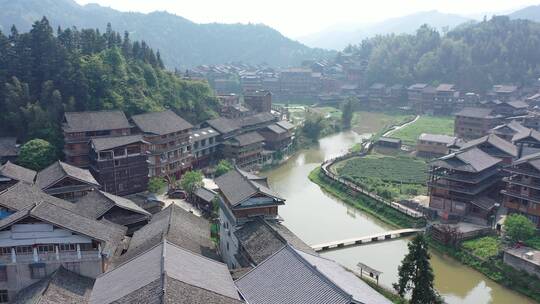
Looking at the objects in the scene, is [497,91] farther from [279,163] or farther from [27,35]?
[27,35]

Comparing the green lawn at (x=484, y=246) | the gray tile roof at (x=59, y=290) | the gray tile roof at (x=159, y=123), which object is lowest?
the green lawn at (x=484, y=246)

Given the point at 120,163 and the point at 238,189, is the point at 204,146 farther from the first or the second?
the point at 238,189

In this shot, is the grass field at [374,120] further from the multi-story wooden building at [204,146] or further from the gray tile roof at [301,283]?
the gray tile roof at [301,283]

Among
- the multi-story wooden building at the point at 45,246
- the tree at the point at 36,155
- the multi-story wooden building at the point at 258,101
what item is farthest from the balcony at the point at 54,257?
the multi-story wooden building at the point at 258,101

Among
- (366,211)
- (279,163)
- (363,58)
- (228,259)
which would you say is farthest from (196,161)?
→ (363,58)

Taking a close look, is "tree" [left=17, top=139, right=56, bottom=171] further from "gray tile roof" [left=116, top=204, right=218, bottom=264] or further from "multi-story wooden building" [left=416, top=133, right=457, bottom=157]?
"multi-story wooden building" [left=416, top=133, right=457, bottom=157]

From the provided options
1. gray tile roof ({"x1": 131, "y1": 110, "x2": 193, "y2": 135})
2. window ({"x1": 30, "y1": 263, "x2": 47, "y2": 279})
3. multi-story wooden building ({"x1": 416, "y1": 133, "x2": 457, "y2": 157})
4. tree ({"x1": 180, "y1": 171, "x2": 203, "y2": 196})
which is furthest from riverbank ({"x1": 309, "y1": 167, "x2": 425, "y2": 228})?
window ({"x1": 30, "y1": 263, "x2": 47, "y2": 279})
